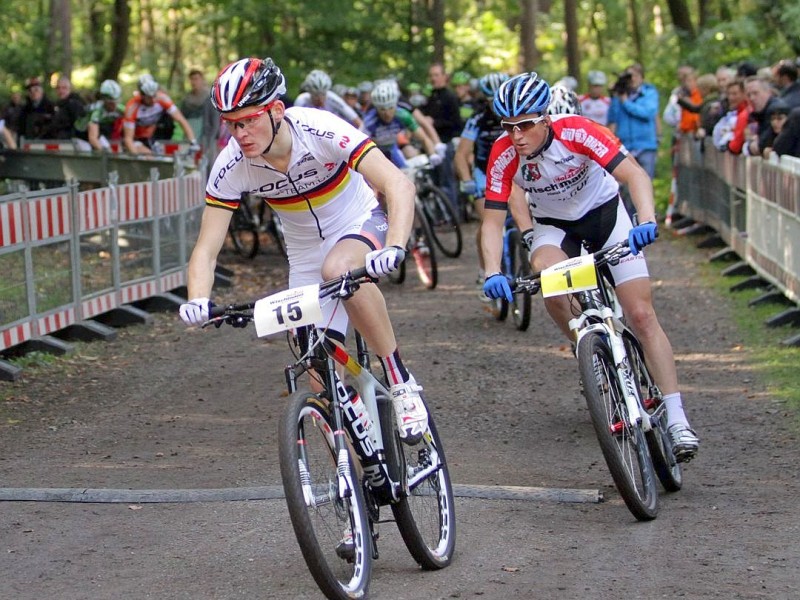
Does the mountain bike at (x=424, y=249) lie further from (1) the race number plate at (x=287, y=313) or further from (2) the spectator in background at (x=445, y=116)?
(1) the race number plate at (x=287, y=313)

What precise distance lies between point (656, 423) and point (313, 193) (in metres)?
2.15

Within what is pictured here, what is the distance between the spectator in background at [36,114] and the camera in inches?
900

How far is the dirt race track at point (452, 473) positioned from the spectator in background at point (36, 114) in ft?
36.5

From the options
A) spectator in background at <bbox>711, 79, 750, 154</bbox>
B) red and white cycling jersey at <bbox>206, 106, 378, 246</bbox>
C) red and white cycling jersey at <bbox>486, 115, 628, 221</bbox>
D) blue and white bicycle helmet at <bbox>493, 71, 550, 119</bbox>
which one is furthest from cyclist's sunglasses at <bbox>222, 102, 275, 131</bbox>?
spectator in background at <bbox>711, 79, 750, 154</bbox>

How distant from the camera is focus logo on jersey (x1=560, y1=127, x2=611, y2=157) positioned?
6844mm

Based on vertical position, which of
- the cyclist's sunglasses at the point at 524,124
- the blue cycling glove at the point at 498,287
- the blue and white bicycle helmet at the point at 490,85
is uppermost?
the blue and white bicycle helmet at the point at 490,85

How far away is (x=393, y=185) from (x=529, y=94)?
62.7 inches

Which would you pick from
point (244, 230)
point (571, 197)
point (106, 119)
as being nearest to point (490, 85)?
point (571, 197)

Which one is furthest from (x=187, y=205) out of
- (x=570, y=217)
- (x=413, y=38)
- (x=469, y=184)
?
(x=413, y=38)

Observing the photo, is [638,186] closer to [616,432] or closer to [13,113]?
[616,432]

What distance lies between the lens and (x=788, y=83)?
1444cm

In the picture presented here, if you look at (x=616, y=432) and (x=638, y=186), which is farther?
(x=638, y=186)

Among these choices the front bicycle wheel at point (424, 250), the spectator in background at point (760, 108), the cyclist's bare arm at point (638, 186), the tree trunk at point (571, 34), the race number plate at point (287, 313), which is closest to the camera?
the race number plate at point (287, 313)

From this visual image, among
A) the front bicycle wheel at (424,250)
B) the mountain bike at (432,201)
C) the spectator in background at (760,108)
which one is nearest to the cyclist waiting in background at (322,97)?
the mountain bike at (432,201)
